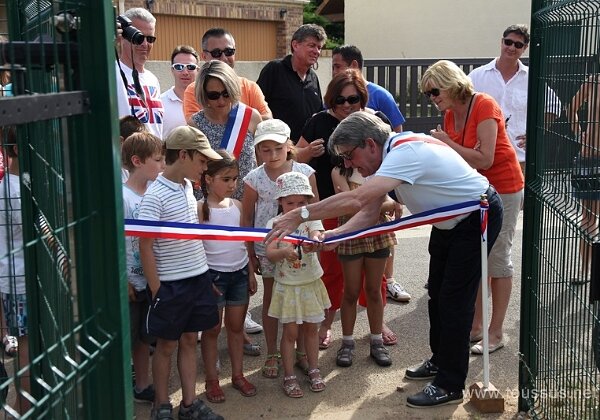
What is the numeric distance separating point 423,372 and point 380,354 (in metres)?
0.34

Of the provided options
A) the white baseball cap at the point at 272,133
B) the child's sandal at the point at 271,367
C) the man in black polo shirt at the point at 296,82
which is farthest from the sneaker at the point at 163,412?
the man in black polo shirt at the point at 296,82

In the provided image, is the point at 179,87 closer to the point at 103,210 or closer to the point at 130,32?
the point at 130,32

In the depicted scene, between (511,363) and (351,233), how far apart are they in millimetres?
A: 1523

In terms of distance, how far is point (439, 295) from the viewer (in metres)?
4.34

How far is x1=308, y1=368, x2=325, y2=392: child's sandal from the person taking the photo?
4.50 meters

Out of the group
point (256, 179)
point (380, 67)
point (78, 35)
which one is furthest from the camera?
point (380, 67)

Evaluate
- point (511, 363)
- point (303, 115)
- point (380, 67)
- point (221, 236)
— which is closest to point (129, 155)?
point (221, 236)

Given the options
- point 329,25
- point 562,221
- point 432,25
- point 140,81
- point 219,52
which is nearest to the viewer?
point 562,221

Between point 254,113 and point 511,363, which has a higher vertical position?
point 254,113

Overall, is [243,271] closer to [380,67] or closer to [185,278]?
[185,278]

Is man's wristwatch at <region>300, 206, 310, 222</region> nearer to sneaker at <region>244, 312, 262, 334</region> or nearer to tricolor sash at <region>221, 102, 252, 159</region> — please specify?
tricolor sash at <region>221, 102, 252, 159</region>

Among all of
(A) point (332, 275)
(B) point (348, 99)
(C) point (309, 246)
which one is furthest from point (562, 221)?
(A) point (332, 275)

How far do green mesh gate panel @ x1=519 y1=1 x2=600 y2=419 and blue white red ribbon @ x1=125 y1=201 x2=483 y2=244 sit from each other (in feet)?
1.48

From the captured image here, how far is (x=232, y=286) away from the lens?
174 inches
